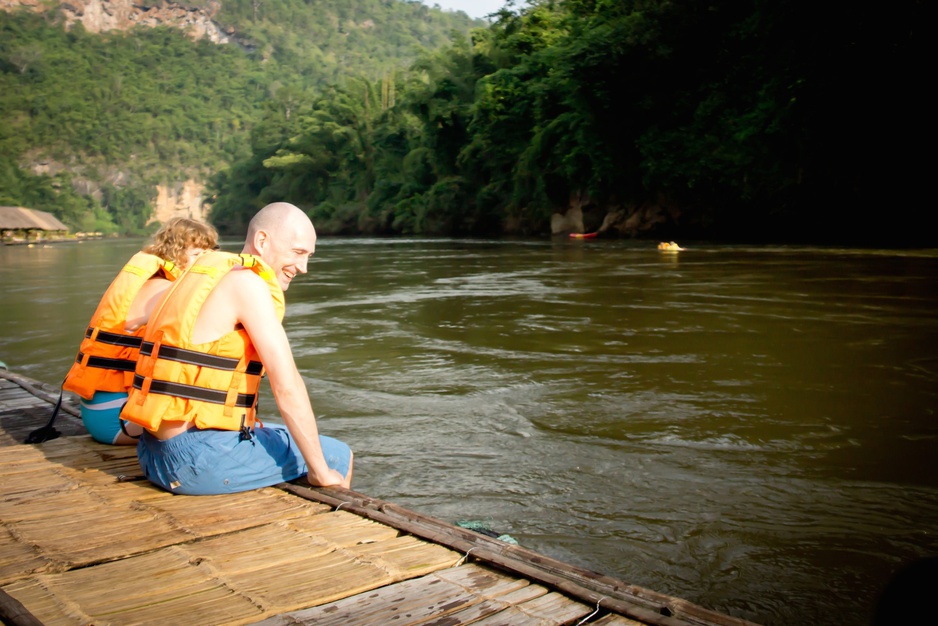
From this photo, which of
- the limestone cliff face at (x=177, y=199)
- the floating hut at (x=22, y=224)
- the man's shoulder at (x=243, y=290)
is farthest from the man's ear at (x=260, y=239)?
the limestone cliff face at (x=177, y=199)

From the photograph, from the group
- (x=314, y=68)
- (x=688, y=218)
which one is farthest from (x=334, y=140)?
(x=314, y=68)

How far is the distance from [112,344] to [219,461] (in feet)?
3.65

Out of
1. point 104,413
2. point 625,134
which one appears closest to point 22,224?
point 625,134

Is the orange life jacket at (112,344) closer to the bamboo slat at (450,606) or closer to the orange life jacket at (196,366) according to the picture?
the orange life jacket at (196,366)

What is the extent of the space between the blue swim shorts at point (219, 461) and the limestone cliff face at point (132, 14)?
6453 inches

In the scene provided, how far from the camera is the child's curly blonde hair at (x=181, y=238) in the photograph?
379cm

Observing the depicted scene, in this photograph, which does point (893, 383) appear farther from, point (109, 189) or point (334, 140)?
point (109, 189)

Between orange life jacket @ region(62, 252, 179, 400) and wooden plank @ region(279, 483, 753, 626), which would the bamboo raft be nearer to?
wooden plank @ region(279, 483, 753, 626)

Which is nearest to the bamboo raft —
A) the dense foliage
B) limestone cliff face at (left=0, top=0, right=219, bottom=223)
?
the dense foliage

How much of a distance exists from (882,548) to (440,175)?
1927 inches

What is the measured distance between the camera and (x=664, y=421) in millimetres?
5680

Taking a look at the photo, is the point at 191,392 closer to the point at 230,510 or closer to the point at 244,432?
the point at 244,432

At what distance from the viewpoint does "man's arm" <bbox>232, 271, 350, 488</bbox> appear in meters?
3.05

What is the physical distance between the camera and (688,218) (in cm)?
3344
